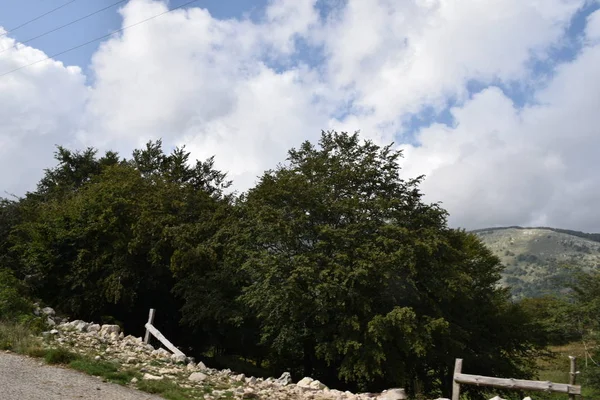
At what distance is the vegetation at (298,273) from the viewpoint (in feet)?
54.0

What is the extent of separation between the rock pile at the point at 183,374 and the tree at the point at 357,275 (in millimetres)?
4680

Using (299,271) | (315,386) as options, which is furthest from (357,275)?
(315,386)

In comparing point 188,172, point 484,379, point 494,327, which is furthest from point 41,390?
point 188,172

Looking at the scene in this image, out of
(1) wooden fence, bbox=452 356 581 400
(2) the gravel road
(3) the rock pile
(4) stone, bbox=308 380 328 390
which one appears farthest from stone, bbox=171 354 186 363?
(1) wooden fence, bbox=452 356 581 400

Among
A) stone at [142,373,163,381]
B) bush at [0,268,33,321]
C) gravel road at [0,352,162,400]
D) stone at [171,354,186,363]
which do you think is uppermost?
bush at [0,268,33,321]

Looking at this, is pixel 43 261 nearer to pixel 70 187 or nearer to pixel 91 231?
pixel 91 231

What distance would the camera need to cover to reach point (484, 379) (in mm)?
9836

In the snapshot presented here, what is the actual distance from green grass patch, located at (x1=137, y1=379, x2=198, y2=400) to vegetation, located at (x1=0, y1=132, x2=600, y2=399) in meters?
7.18

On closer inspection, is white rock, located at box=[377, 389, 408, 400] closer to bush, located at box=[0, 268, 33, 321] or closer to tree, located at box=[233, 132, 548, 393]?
tree, located at box=[233, 132, 548, 393]

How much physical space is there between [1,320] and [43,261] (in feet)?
26.5

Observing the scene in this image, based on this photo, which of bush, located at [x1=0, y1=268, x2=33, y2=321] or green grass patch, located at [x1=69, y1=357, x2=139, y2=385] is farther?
bush, located at [x1=0, y1=268, x2=33, y2=321]

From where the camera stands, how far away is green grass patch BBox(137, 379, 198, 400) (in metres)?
8.37

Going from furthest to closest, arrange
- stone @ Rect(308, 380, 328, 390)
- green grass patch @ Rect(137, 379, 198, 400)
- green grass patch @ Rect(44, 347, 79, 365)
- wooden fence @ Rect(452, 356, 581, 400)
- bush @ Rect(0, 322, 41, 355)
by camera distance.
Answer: stone @ Rect(308, 380, 328, 390)
bush @ Rect(0, 322, 41, 355)
green grass patch @ Rect(44, 347, 79, 365)
wooden fence @ Rect(452, 356, 581, 400)
green grass patch @ Rect(137, 379, 198, 400)

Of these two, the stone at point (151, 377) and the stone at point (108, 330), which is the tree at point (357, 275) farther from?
the stone at point (151, 377)
